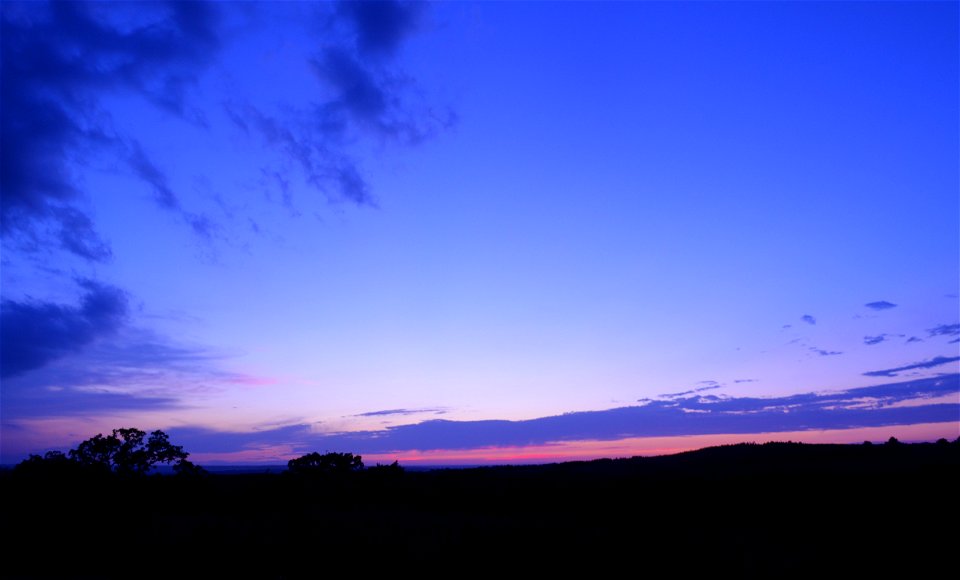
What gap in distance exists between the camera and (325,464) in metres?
52.7

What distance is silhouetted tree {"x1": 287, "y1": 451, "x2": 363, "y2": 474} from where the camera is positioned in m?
51.8

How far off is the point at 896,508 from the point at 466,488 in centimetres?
2765

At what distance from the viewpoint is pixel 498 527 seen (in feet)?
79.9

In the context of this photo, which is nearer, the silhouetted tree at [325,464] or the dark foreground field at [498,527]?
the dark foreground field at [498,527]

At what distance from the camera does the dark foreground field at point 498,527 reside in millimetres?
18188

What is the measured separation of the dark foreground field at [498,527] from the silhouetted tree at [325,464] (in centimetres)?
755

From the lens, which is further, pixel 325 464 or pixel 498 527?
pixel 325 464

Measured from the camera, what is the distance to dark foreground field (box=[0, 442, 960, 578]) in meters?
18.2

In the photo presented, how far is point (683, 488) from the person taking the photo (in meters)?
38.2

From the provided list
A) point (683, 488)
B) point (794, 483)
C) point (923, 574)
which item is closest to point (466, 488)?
point (683, 488)

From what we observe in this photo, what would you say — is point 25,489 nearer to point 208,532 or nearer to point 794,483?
point 208,532

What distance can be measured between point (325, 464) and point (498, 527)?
31821 millimetres

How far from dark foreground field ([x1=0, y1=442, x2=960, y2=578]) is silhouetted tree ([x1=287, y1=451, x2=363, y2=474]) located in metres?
7.55

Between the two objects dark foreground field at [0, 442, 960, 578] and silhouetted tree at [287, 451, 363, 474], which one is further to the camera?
silhouetted tree at [287, 451, 363, 474]
